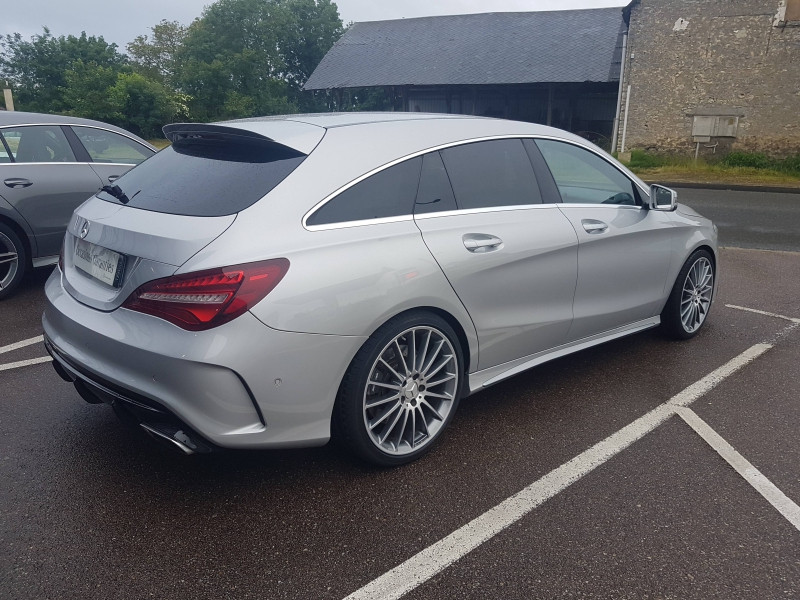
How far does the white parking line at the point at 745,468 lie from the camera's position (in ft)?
9.57

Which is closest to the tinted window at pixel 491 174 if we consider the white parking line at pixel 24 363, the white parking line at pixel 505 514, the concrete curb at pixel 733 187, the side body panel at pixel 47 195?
the white parking line at pixel 505 514

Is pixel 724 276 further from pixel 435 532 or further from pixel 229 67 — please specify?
pixel 229 67

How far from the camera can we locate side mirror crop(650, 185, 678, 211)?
181 inches

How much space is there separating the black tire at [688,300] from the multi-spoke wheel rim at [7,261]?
5.42m

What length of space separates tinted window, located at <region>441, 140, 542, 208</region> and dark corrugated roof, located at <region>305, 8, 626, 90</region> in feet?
85.2

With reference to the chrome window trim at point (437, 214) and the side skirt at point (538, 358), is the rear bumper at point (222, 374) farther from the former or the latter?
the side skirt at point (538, 358)

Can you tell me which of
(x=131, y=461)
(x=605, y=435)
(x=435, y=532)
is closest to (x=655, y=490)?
(x=605, y=435)

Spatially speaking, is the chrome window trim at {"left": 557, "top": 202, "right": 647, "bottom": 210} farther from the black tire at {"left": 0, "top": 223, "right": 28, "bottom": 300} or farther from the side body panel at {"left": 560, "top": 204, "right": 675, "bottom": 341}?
the black tire at {"left": 0, "top": 223, "right": 28, "bottom": 300}

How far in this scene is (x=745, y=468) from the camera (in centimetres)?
326

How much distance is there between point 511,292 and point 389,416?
95cm

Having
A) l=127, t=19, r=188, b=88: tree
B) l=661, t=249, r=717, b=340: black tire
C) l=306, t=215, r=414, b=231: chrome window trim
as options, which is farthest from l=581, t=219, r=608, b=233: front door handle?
l=127, t=19, r=188, b=88: tree

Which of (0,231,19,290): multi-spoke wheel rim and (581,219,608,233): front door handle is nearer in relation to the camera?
(581,219,608,233): front door handle

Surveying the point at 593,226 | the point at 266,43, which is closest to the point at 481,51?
the point at 593,226

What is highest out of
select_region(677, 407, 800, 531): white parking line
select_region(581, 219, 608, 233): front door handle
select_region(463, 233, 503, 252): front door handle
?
select_region(463, 233, 503, 252): front door handle
